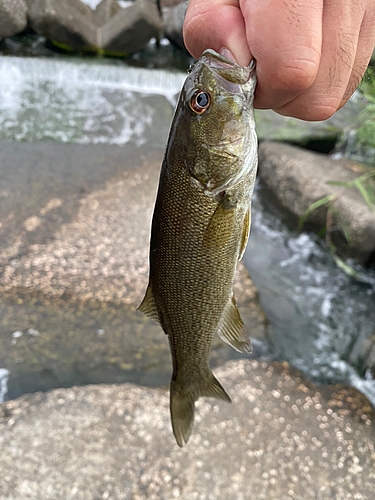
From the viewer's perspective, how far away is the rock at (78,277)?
2.87m

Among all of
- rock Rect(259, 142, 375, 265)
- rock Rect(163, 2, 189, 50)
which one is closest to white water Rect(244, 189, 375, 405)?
rock Rect(259, 142, 375, 265)

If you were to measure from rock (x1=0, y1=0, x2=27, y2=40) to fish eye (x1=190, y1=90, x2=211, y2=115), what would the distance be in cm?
783

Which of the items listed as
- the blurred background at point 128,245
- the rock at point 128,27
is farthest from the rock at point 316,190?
the rock at point 128,27

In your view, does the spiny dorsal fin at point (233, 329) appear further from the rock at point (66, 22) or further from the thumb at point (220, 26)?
the rock at point (66, 22)

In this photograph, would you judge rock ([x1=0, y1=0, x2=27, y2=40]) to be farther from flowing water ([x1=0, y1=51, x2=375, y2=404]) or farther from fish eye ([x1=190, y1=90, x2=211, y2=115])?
fish eye ([x1=190, y1=90, x2=211, y2=115])

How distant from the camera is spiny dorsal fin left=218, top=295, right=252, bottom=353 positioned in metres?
1.48

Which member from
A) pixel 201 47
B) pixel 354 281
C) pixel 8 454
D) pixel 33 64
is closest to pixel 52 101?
pixel 33 64

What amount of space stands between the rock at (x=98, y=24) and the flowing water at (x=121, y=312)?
0.47m

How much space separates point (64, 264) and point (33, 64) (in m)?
5.23

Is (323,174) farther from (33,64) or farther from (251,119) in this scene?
(33,64)

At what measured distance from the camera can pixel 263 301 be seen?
390 cm

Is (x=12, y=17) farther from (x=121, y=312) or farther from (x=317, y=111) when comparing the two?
(x=317, y=111)

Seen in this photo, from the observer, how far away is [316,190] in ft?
14.7

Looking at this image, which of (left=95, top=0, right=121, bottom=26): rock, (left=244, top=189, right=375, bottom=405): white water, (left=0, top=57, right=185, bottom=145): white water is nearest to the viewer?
(left=244, top=189, right=375, bottom=405): white water
